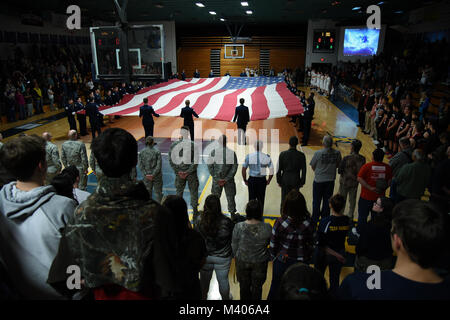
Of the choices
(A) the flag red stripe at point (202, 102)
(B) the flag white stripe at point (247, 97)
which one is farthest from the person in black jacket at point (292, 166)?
(A) the flag red stripe at point (202, 102)

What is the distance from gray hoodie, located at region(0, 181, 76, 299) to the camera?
1.41 metres

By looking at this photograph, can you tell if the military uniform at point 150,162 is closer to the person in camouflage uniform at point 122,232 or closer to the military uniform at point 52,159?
the military uniform at point 52,159

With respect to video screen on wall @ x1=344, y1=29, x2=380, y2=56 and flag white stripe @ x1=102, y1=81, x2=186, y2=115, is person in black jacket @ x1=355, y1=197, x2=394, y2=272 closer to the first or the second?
flag white stripe @ x1=102, y1=81, x2=186, y2=115

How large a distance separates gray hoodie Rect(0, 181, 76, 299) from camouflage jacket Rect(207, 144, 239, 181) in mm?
3053

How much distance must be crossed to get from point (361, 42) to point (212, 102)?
1572 centimetres

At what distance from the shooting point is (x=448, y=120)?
7.11 meters

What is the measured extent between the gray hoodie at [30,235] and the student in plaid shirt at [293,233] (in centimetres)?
169

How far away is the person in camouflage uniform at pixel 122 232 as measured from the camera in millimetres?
1109

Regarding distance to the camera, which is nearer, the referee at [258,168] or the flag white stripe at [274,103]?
the referee at [258,168]

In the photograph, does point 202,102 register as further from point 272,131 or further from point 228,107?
point 272,131

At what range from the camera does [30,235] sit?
4.62 ft

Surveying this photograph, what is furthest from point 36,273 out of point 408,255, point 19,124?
point 19,124

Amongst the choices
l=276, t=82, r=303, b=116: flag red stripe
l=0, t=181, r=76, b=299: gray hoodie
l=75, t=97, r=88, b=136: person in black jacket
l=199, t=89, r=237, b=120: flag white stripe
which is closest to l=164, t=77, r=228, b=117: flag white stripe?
l=199, t=89, r=237, b=120: flag white stripe

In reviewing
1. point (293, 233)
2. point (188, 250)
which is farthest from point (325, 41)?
point (188, 250)
